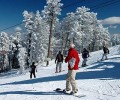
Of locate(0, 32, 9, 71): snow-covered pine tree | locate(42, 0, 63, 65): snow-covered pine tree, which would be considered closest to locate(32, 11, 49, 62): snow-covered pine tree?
locate(42, 0, 63, 65): snow-covered pine tree

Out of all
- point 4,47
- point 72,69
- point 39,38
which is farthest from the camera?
point 4,47

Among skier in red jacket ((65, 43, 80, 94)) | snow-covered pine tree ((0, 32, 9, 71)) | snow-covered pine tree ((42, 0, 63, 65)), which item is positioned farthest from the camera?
snow-covered pine tree ((0, 32, 9, 71))

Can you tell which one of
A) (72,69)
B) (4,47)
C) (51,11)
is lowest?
(72,69)

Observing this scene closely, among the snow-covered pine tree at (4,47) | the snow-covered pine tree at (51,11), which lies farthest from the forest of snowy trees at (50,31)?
the snow-covered pine tree at (4,47)

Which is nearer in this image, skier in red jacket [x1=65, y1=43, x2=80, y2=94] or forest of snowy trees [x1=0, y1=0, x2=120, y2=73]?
skier in red jacket [x1=65, y1=43, x2=80, y2=94]

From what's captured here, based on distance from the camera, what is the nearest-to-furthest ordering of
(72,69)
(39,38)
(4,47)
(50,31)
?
(72,69) → (50,31) → (39,38) → (4,47)

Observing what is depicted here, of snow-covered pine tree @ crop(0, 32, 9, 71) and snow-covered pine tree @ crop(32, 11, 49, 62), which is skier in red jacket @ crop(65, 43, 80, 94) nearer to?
snow-covered pine tree @ crop(32, 11, 49, 62)

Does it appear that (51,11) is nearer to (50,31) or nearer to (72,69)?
(50,31)

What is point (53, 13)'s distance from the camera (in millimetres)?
56812

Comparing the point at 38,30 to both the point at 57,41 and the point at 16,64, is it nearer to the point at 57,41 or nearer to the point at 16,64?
the point at 57,41

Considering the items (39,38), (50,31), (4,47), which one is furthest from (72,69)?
(4,47)

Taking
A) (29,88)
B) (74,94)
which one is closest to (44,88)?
(29,88)

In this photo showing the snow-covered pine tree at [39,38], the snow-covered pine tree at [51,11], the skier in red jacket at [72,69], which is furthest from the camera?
the snow-covered pine tree at [39,38]

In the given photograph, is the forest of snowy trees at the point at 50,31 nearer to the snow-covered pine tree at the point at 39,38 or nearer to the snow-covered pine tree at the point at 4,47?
the snow-covered pine tree at the point at 39,38
